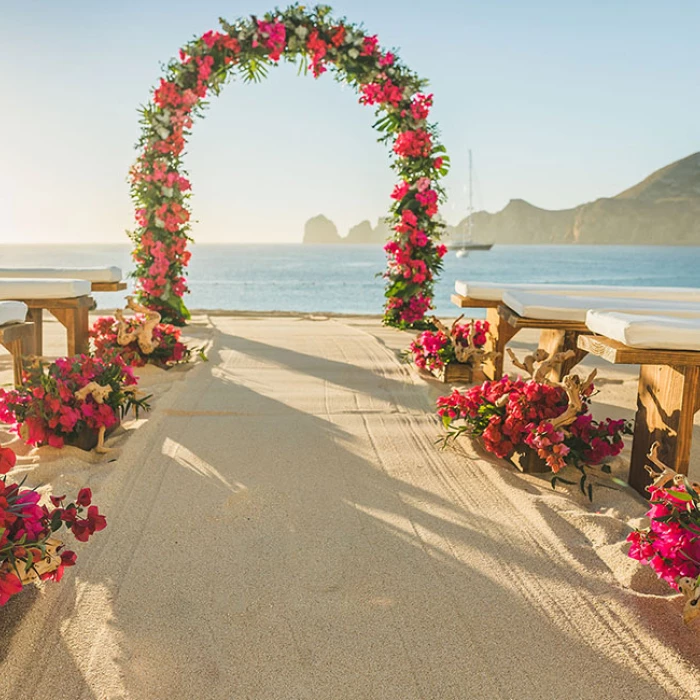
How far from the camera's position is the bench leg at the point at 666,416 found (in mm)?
2672

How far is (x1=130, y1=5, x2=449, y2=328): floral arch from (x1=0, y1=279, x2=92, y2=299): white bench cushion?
3165 millimetres

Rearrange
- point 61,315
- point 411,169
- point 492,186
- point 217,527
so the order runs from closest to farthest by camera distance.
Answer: point 217,527, point 61,315, point 411,169, point 492,186

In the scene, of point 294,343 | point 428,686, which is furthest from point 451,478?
point 294,343

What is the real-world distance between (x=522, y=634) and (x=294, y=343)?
512 cm

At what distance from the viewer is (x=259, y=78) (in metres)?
7.88

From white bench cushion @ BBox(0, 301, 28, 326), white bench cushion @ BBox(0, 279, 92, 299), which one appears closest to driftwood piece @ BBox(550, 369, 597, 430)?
white bench cushion @ BBox(0, 301, 28, 326)

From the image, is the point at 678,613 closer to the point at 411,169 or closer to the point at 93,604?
the point at 93,604

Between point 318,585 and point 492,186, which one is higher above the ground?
point 492,186

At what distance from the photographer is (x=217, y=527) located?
2.56 m

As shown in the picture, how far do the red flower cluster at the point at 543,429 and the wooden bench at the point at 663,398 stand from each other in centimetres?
21

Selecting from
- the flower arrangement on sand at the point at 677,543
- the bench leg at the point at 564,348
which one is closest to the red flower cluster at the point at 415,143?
the bench leg at the point at 564,348

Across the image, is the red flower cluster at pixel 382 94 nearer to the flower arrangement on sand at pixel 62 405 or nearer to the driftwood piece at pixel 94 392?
the flower arrangement on sand at pixel 62 405

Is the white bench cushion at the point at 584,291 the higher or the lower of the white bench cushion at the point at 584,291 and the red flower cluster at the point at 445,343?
the higher

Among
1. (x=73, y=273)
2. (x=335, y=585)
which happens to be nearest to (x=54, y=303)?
(x=73, y=273)
